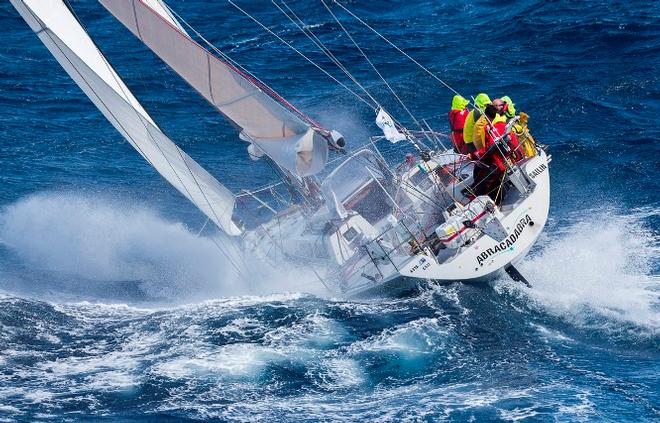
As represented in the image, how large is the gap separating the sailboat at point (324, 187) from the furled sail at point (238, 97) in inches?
0.9

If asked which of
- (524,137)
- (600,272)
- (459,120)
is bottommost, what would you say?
(600,272)

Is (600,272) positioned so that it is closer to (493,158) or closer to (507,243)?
(507,243)

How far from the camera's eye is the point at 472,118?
712 inches

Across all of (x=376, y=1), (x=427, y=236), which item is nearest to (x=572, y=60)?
(x=376, y=1)

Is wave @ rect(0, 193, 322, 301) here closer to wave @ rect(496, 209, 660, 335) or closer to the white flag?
the white flag

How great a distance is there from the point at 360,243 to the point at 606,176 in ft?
22.3

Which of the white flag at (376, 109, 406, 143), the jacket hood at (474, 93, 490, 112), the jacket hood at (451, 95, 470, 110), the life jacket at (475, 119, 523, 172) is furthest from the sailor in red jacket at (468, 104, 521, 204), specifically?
the white flag at (376, 109, 406, 143)

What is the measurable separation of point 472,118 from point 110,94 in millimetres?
6782

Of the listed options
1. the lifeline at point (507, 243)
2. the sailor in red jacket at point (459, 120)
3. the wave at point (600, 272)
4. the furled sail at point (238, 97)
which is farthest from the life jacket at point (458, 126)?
the furled sail at point (238, 97)

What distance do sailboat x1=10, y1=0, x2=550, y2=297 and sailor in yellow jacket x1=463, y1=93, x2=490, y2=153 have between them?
25.6 inches

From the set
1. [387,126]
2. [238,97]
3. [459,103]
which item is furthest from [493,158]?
[238,97]

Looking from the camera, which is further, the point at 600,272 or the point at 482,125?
the point at 482,125

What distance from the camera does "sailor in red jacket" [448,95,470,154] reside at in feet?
61.2

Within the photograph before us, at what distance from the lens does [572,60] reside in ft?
85.5
